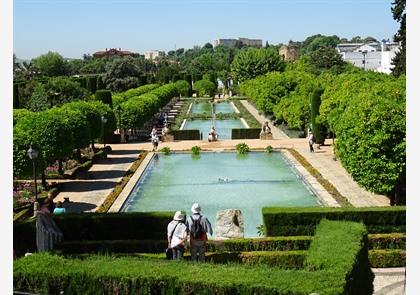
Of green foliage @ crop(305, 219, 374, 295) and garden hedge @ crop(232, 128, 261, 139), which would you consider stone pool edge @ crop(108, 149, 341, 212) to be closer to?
garden hedge @ crop(232, 128, 261, 139)

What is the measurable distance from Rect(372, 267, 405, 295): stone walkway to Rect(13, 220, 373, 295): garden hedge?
2.54 meters

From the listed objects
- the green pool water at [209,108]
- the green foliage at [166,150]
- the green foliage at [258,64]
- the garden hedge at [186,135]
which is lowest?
the green foliage at [166,150]

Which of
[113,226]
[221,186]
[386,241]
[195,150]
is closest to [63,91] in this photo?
[195,150]

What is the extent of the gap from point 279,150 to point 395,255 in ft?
58.8

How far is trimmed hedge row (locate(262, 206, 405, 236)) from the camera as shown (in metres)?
14.1

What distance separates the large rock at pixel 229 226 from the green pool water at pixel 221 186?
5.22ft

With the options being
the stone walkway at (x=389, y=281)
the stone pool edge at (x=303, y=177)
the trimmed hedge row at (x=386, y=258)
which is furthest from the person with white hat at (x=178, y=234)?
the stone pool edge at (x=303, y=177)

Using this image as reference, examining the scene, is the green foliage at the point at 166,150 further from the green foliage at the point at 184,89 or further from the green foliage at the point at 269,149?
the green foliage at the point at 184,89

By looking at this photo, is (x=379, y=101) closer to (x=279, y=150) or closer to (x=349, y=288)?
(x=349, y=288)

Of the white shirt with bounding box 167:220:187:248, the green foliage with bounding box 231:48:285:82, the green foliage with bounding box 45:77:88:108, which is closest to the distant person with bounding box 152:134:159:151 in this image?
the green foliage with bounding box 45:77:88:108

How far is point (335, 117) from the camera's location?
2308 cm

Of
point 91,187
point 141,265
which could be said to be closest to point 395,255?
point 141,265

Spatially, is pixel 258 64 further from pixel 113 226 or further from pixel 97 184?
pixel 113 226

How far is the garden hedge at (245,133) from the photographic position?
3678 cm
